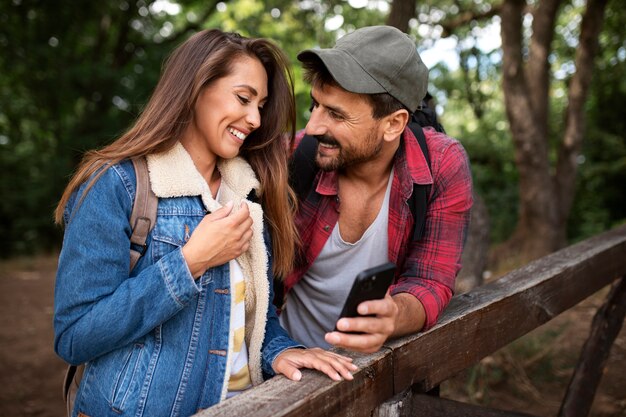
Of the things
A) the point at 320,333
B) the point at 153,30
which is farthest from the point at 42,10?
the point at 320,333

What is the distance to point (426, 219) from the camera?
2365 mm

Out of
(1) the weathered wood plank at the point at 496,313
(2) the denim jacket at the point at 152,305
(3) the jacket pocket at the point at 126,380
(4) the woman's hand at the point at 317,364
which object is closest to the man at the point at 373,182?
(1) the weathered wood plank at the point at 496,313

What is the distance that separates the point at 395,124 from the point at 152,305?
4.23 ft

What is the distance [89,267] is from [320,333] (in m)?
1.40

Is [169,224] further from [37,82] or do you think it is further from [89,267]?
[37,82]

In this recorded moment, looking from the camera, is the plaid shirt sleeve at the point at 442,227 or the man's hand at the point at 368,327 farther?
the plaid shirt sleeve at the point at 442,227

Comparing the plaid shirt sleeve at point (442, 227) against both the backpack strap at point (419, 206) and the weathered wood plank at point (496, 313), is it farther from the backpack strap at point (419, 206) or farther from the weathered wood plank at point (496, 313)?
the weathered wood plank at point (496, 313)

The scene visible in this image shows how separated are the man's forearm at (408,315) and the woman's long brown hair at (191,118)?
498 millimetres

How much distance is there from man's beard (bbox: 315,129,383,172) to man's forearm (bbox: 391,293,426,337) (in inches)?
25.7

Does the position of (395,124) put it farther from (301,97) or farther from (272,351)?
(301,97)

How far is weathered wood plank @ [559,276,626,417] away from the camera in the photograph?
10.3 ft

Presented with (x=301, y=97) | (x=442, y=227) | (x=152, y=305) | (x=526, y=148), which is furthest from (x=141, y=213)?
(x=301, y=97)

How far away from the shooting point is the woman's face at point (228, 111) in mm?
1940

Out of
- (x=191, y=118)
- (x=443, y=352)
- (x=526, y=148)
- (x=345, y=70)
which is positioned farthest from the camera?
(x=526, y=148)
